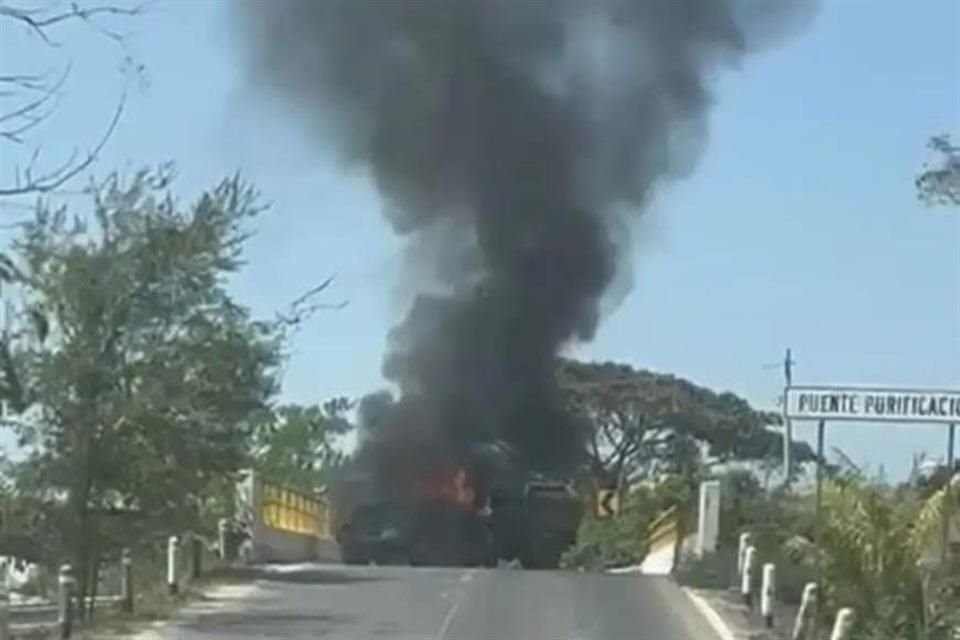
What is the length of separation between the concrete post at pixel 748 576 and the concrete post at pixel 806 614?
5425 millimetres

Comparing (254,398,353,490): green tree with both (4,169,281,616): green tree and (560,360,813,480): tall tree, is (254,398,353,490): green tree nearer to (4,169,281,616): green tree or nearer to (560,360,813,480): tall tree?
(560,360,813,480): tall tree

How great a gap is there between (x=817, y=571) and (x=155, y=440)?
9.14m

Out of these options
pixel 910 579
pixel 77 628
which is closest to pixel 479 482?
pixel 77 628

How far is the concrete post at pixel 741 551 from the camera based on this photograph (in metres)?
31.2

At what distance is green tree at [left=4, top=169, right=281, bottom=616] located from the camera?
95.0 ft

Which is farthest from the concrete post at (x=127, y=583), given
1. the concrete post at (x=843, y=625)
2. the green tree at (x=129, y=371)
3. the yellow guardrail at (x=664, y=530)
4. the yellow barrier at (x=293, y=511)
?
the yellow guardrail at (x=664, y=530)

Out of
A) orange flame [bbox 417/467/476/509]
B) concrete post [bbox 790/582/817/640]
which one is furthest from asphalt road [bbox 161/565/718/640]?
orange flame [bbox 417/467/476/509]

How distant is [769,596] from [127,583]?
7571 millimetres

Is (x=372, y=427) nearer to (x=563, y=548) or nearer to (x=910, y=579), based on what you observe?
(x=563, y=548)

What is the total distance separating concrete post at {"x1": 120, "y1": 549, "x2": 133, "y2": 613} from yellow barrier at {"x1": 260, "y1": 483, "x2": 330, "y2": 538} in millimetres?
12280

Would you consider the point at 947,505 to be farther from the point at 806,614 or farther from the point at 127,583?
the point at 127,583

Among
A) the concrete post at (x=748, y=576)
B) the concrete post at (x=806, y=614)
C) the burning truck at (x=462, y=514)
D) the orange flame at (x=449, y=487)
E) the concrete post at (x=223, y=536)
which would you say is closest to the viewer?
the concrete post at (x=806, y=614)

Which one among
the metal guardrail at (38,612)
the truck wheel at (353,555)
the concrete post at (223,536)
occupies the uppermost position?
the concrete post at (223,536)

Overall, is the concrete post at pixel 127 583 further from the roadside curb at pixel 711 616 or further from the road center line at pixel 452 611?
the roadside curb at pixel 711 616
